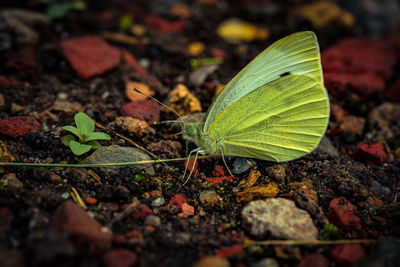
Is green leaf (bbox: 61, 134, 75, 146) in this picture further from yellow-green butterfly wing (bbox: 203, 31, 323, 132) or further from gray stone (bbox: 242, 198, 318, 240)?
gray stone (bbox: 242, 198, 318, 240)

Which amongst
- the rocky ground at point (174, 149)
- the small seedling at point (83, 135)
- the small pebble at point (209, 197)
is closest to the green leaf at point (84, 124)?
the small seedling at point (83, 135)

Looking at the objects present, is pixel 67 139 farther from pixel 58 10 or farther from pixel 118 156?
pixel 58 10

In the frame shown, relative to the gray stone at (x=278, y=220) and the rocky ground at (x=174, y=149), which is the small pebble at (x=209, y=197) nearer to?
the rocky ground at (x=174, y=149)

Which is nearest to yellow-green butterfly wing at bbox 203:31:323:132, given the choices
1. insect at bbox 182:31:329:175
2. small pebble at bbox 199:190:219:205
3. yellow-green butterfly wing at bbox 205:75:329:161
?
insect at bbox 182:31:329:175

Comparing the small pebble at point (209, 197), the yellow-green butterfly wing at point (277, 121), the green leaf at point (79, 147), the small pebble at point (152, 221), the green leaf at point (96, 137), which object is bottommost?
the small pebble at point (152, 221)

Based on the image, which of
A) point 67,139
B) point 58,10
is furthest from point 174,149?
point 58,10
